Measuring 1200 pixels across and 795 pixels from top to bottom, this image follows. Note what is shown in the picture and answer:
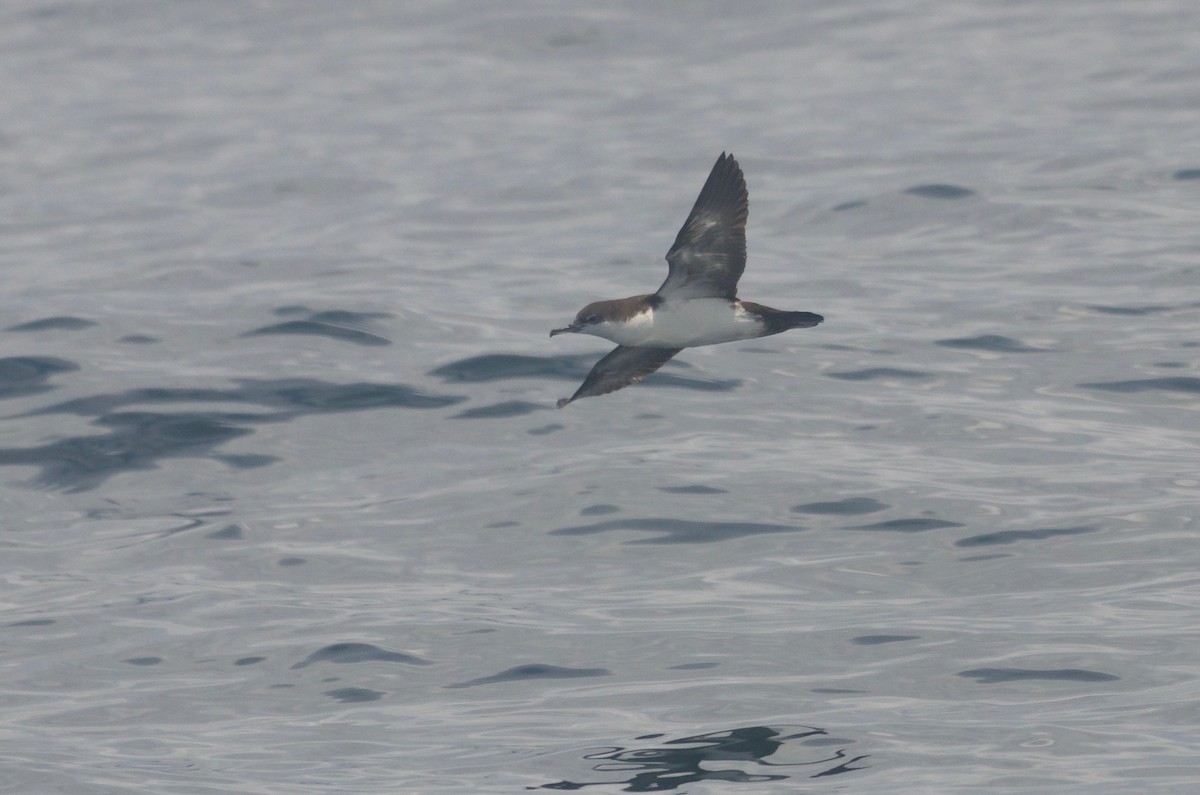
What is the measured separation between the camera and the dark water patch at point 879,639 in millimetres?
11305

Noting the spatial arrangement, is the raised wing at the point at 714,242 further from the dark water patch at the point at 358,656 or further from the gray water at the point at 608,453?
the dark water patch at the point at 358,656

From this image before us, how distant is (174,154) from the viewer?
27547mm

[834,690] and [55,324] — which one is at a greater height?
[55,324]

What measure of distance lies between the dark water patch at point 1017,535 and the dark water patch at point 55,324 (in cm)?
999

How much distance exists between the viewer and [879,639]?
11.4m

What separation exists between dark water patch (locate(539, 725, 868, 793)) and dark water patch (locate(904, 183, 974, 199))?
13.0m

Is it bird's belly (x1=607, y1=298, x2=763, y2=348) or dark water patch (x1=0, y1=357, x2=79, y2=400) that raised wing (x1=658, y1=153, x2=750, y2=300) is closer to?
bird's belly (x1=607, y1=298, x2=763, y2=348)

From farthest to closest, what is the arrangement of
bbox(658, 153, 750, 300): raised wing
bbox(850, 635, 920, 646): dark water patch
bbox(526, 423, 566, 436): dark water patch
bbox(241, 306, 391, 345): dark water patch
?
bbox(241, 306, 391, 345): dark water patch < bbox(526, 423, 566, 436): dark water patch < bbox(850, 635, 920, 646): dark water patch < bbox(658, 153, 750, 300): raised wing

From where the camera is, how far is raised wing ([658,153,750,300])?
32.5 feet

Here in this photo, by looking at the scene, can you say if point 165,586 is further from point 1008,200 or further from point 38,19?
point 38,19

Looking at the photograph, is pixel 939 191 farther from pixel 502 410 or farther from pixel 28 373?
pixel 28 373

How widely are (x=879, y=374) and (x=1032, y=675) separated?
592 centimetres

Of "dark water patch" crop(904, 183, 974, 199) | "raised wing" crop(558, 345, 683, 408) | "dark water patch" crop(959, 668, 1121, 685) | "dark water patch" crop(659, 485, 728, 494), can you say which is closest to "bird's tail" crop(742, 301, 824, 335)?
"raised wing" crop(558, 345, 683, 408)

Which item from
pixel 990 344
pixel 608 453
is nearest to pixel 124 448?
pixel 608 453
